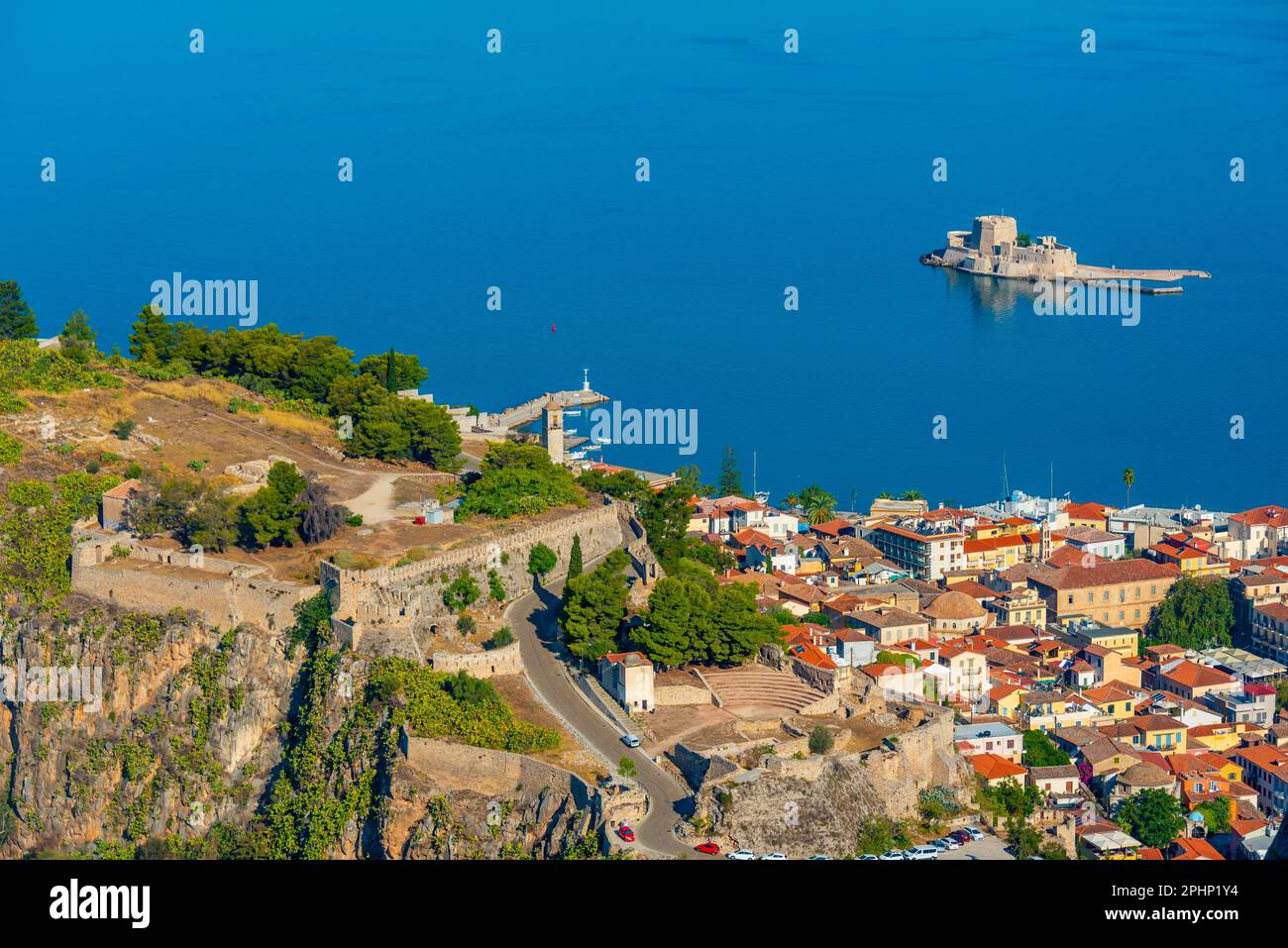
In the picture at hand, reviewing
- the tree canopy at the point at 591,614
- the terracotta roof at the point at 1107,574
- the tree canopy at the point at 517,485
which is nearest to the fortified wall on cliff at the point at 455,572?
the tree canopy at the point at 517,485

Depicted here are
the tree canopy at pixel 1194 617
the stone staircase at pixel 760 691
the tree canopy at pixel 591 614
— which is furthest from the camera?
the tree canopy at pixel 1194 617

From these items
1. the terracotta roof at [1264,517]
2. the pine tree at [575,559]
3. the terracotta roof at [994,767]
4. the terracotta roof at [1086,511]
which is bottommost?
the terracotta roof at [994,767]

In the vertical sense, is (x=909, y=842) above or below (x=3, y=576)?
below

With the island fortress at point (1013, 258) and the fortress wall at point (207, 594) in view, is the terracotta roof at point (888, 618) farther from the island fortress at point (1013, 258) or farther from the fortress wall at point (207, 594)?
the island fortress at point (1013, 258)

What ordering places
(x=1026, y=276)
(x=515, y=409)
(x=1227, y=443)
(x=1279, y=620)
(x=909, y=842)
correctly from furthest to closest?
(x=1026, y=276)
(x=1227, y=443)
(x=515, y=409)
(x=1279, y=620)
(x=909, y=842)

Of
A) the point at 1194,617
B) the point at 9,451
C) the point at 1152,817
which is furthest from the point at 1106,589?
the point at 9,451
